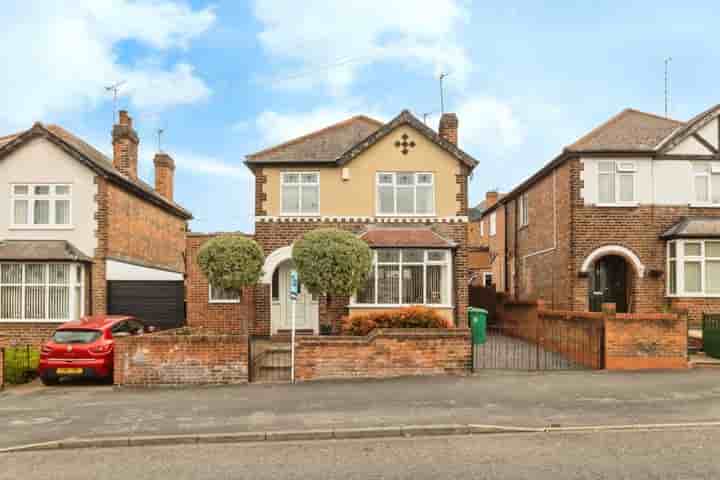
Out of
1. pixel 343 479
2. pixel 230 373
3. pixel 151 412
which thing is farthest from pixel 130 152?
pixel 343 479

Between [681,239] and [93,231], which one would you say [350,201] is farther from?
[681,239]

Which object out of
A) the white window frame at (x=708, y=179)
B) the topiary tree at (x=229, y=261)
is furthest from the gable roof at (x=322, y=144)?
the white window frame at (x=708, y=179)

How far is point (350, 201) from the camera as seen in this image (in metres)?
18.9

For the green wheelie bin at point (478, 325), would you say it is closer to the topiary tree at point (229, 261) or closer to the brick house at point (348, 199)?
the brick house at point (348, 199)

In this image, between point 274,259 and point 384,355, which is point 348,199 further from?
point 384,355

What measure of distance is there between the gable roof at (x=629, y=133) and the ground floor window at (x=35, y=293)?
54.5ft

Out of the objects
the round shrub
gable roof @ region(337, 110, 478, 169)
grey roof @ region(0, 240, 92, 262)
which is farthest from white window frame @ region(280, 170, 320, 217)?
grey roof @ region(0, 240, 92, 262)

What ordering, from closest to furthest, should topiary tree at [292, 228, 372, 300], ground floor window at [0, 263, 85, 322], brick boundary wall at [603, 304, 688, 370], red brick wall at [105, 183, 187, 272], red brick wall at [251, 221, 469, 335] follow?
brick boundary wall at [603, 304, 688, 370] < topiary tree at [292, 228, 372, 300] < ground floor window at [0, 263, 85, 322] < red brick wall at [251, 221, 469, 335] < red brick wall at [105, 183, 187, 272]

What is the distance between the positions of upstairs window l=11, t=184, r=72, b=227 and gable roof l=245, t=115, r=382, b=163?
614 cm

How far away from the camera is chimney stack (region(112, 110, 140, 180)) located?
74.8ft

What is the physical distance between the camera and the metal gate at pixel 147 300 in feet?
61.4

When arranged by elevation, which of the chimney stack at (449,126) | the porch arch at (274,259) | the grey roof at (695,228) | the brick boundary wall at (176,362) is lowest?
the brick boundary wall at (176,362)

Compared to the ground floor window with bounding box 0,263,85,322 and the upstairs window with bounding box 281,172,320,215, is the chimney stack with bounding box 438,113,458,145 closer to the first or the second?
the upstairs window with bounding box 281,172,320,215

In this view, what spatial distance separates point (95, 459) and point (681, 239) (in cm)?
1761
